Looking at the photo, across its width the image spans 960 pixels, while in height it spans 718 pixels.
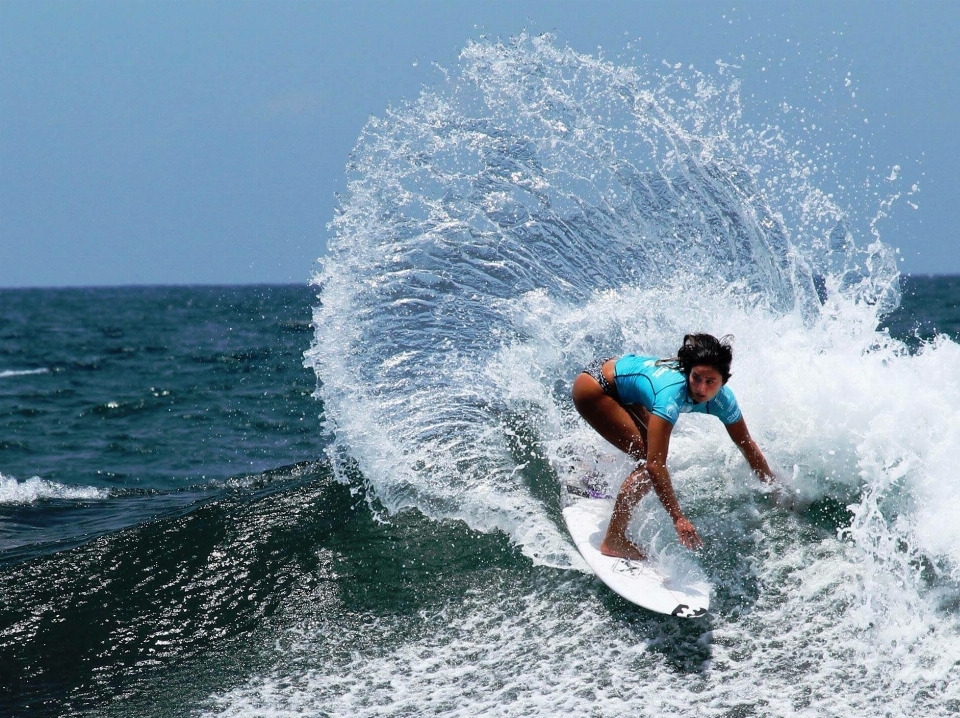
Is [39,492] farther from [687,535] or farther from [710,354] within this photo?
[710,354]

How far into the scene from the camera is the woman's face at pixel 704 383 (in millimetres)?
4383

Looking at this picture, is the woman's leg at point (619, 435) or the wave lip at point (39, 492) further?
the wave lip at point (39, 492)

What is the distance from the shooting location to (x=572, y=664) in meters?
4.33

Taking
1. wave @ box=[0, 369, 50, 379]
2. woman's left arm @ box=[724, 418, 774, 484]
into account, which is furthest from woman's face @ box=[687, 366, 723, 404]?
wave @ box=[0, 369, 50, 379]

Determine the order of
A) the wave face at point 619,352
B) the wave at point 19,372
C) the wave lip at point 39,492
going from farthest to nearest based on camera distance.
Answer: the wave at point 19,372, the wave lip at point 39,492, the wave face at point 619,352

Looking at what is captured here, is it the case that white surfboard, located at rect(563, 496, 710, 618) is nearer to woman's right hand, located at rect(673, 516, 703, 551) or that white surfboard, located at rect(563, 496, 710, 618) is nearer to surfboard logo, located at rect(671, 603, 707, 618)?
surfboard logo, located at rect(671, 603, 707, 618)

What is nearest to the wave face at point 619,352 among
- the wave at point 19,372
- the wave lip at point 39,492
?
the wave lip at point 39,492

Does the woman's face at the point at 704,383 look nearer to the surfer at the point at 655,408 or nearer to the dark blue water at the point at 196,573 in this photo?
the surfer at the point at 655,408

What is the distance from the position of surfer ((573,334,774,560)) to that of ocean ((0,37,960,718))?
29cm

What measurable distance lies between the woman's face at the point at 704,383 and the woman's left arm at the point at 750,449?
43cm

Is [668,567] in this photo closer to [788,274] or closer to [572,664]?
[572,664]

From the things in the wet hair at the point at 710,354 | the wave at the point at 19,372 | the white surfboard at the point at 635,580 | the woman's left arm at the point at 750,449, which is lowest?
the white surfboard at the point at 635,580

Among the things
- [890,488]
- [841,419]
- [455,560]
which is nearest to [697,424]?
[841,419]

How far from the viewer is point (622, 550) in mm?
4891
